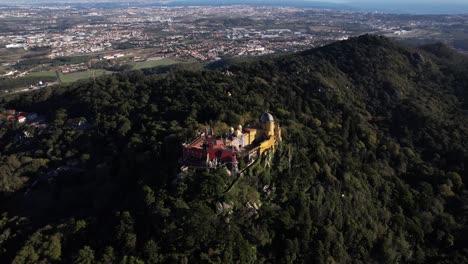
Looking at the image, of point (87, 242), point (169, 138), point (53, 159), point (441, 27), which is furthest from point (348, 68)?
point (441, 27)

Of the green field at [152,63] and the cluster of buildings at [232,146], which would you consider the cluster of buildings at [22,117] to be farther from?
the green field at [152,63]

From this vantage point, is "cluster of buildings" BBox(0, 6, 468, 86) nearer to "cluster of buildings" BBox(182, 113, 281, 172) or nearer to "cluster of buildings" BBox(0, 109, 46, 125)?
"cluster of buildings" BBox(0, 109, 46, 125)

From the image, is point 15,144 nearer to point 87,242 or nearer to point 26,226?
point 26,226

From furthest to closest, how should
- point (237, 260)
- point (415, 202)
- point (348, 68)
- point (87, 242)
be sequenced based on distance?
1. point (348, 68)
2. point (415, 202)
3. point (87, 242)
4. point (237, 260)

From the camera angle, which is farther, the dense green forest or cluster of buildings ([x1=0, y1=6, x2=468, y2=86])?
cluster of buildings ([x1=0, y1=6, x2=468, y2=86])

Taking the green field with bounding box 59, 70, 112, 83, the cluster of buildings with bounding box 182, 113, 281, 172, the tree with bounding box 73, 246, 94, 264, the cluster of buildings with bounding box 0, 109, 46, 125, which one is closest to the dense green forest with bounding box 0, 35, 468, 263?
the tree with bounding box 73, 246, 94, 264

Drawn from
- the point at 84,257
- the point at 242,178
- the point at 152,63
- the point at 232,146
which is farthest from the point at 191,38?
the point at 84,257
